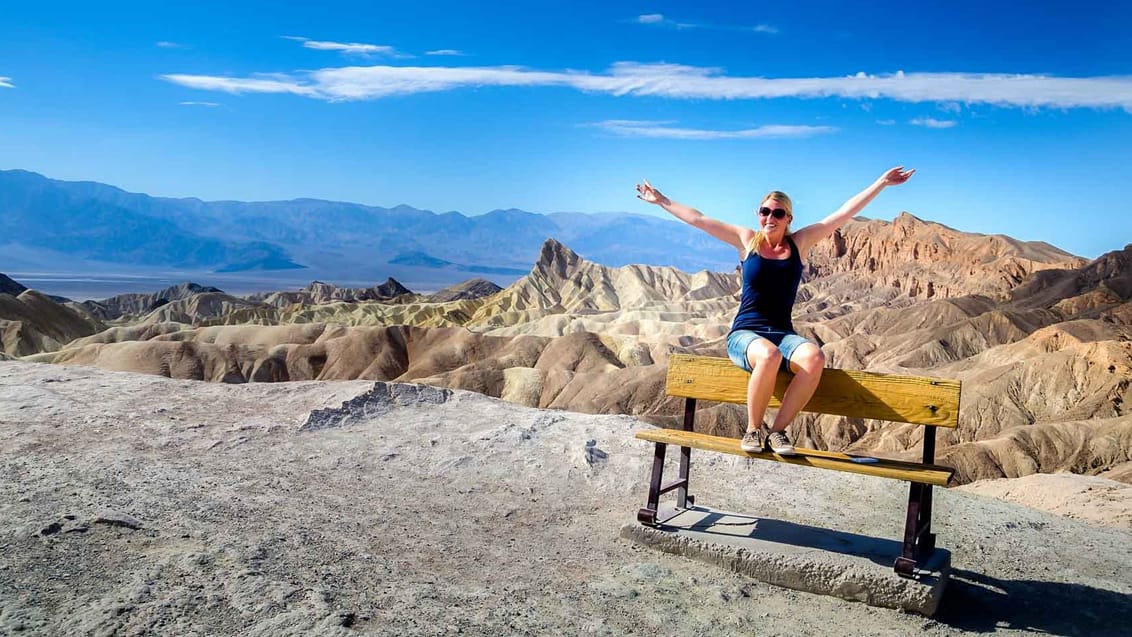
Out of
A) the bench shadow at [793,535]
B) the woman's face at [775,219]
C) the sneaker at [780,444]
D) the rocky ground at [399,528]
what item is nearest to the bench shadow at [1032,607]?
the rocky ground at [399,528]

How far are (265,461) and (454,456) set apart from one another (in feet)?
6.62

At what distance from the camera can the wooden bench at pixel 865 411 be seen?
6.56 meters

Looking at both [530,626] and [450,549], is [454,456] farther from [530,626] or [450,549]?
[530,626]

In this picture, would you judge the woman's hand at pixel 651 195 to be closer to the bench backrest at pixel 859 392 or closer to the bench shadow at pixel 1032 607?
the bench backrest at pixel 859 392

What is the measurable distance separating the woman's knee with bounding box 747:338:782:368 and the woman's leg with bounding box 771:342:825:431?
164 mm

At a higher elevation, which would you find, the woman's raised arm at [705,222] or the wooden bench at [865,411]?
the woman's raised arm at [705,222]

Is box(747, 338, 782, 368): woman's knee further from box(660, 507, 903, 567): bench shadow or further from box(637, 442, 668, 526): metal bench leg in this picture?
box(660, 507, 903, 567): bench shadow

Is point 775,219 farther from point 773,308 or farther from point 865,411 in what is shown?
point 865,411

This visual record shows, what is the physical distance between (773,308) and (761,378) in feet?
2.32

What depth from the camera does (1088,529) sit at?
33.7 ft

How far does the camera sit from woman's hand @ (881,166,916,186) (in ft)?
23.4

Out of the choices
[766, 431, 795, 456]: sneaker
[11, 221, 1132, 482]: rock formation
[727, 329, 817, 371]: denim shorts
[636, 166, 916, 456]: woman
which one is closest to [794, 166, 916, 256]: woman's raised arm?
[636, 166, 916, 456]: woman

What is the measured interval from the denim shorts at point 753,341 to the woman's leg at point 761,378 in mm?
126

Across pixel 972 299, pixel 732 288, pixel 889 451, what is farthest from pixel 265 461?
pixel 732 288
